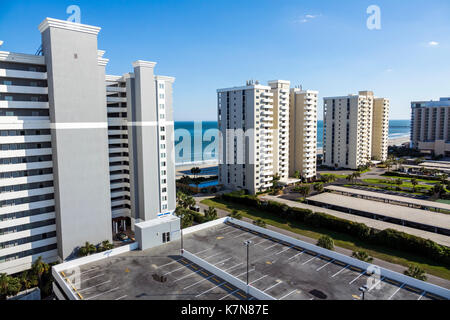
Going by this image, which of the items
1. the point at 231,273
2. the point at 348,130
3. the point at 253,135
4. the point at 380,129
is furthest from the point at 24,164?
the point at 380,129

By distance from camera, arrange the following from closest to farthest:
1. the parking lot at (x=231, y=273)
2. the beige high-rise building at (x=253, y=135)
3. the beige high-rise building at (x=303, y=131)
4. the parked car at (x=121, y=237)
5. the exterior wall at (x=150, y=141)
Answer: the parking lot at (x=231, y=273), the parked car at (x=121, y=237), the exterior wall at (x=150, y=141), the beige high-rise building at (x=253, y=135), the beige high-rise building at (x=303, y=131)

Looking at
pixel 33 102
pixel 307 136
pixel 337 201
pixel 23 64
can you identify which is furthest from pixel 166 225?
pixel 307 136

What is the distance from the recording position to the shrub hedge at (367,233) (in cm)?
3850

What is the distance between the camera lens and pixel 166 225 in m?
34.1

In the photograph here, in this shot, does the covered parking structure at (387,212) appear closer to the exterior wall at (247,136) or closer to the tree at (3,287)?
the exterior wall at (247,136)

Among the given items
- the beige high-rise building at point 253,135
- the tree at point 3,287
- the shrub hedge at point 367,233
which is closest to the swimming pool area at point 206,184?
the beige high-rise building at point 253,135

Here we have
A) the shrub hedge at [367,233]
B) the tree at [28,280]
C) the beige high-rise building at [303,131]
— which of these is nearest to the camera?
the tree at [28,280]

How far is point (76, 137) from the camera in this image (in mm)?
36500

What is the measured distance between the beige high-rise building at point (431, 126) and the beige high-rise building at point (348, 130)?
34.8 metres

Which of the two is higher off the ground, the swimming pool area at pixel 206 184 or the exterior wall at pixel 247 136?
the exterior wall at pixel 247 136

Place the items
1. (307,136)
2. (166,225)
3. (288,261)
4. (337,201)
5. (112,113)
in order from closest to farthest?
(288,261)
(166,225)
(112,113)
(337,201)
(307,136)

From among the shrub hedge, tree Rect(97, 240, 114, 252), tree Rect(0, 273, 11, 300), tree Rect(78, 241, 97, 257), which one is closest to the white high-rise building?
tree Rect(78, 241, 97, 257)
